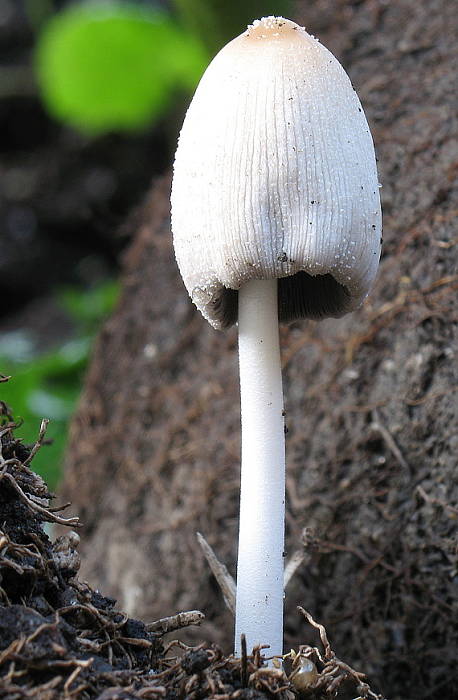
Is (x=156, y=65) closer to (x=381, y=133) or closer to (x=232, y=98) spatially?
(x=381, y=133)

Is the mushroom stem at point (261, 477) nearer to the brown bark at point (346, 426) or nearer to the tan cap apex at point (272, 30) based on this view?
the brown bark at point (346, 426)

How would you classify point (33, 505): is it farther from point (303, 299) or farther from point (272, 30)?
point (272, 30)

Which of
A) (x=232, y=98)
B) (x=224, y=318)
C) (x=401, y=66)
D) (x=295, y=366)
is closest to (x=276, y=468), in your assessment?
(x=224, y=318)

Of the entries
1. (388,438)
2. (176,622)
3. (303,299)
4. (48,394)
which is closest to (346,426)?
(388,438)

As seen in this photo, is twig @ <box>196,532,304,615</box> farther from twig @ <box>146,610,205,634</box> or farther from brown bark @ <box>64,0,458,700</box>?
twig @ <box>146,610,205,634</box>

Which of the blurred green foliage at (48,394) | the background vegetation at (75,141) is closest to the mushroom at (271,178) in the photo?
the blurred green foliage at (48,394)

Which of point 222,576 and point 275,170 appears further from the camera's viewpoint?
point 222,576
